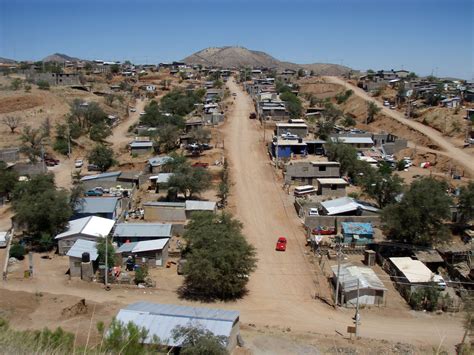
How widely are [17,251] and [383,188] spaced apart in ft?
65.2

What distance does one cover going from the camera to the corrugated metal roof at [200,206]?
1085 inches

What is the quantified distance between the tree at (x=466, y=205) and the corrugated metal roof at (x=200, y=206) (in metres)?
13.6

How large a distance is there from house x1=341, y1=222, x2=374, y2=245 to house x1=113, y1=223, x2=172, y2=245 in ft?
29.3

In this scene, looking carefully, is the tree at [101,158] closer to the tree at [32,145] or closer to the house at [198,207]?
the tree at [32,145]

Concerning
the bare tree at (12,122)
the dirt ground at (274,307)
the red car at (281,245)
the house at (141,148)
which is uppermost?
the bare tree at (12,122)

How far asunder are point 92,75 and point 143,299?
3638 inches

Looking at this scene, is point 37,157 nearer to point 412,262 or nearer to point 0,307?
point 0,307

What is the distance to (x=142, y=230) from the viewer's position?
23766 millimetres

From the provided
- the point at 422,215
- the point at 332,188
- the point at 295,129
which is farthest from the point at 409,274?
the point at 295,129

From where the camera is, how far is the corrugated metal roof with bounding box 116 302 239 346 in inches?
556

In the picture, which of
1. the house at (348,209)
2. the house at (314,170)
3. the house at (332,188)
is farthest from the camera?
the house at (314,170)

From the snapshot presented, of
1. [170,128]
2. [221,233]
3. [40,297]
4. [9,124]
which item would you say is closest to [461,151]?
[170,128]

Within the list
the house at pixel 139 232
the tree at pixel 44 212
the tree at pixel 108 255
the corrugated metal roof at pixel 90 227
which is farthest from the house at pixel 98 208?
the tree at pixel 108 255

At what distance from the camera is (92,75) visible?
338ft
